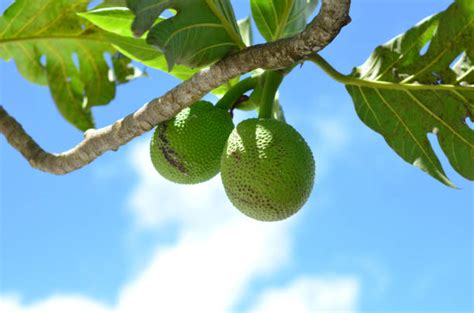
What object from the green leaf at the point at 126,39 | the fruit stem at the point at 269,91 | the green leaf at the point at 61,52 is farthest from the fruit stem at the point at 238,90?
the green leaf at the point at 61,52

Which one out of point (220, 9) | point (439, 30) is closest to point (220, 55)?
point (220, 9)

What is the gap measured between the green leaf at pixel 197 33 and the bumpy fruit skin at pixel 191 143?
10.4 inches

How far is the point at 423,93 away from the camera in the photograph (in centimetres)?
241

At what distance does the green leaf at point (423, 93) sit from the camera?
2.36 m

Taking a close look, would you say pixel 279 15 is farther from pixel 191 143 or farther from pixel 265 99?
pixel 191 143

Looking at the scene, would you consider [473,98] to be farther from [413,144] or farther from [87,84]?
[87,84]

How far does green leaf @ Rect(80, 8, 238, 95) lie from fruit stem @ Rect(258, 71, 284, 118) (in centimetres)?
42

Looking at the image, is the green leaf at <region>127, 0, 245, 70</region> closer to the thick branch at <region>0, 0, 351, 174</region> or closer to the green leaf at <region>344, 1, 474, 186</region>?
the thick branch at <region>0, 0, 351, 174</region>

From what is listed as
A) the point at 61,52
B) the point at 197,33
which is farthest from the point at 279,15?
the point at 61,52

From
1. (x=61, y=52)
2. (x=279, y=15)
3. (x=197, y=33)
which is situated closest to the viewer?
(x=197, y=33)

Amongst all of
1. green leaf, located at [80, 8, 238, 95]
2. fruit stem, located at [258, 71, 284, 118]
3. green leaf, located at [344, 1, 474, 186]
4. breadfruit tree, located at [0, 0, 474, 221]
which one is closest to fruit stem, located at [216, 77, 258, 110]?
breadfruit tree, located at [0, 0, 474, 221]

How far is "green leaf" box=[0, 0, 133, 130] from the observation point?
3.30 m

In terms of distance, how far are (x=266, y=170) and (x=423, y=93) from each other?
26.9 inches

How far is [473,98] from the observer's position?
7.72ft
